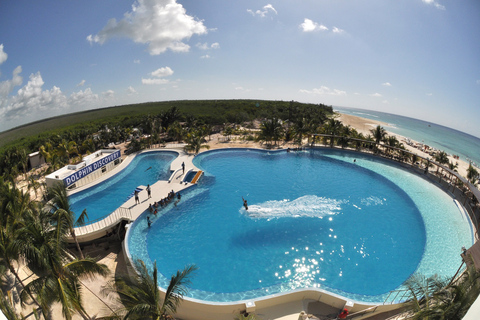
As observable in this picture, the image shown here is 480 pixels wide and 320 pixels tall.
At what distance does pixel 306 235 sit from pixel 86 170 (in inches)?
826

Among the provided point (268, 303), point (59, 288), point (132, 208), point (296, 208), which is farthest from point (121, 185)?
Result: point (268, 303)

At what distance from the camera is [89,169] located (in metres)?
21.2

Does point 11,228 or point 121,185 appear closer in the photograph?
point 11,228

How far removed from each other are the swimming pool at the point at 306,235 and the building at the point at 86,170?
9.82 m

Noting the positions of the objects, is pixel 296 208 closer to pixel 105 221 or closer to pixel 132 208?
pixel 132 208

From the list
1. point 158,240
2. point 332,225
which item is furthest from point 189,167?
point 332,225

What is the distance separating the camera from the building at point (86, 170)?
18719mm

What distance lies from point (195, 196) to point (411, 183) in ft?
66.9

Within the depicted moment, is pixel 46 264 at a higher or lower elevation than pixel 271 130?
lower

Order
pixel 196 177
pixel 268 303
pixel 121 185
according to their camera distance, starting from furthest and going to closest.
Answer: pixel 121 185, pixel 196 177, pixel 268 303

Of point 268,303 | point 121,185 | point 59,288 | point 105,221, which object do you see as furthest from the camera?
point 121,185

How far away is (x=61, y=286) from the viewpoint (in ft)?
20.4

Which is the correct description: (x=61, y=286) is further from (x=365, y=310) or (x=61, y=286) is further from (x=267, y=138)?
(x=267, y=138)

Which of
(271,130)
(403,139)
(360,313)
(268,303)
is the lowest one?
(268,303)
